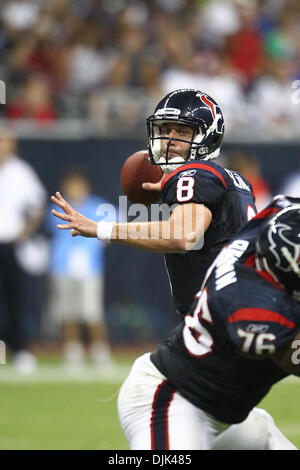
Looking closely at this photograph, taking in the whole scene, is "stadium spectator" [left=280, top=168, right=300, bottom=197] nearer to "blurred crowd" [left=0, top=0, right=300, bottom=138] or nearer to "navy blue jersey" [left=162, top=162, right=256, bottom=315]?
"blurred crowd" [left=0, top=0, right=300, bottom=138]

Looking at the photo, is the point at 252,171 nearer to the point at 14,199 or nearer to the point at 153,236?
the point at 14,199

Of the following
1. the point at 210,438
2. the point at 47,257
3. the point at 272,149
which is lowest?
the point at 210,438

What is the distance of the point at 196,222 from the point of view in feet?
11.6

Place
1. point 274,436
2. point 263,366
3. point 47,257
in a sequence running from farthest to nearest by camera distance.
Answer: point 47,257, point 274,436, point 263,366

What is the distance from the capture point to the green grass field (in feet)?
19.2

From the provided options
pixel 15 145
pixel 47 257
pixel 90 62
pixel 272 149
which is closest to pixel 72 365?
pixel 47 257

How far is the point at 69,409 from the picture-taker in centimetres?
701

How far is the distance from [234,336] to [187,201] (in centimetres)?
61

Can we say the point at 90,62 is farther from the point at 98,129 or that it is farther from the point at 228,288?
the point at 228,288

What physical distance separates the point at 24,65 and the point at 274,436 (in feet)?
26.0

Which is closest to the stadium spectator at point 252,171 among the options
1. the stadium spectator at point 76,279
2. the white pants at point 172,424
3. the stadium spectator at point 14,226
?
the stadium spectator at point 76,279

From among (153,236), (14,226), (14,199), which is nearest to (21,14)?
(14,199)

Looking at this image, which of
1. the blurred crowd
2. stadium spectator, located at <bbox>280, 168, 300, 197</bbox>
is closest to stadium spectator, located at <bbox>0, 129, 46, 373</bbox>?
the blurred crowd

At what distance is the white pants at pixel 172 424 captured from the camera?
3361mm
